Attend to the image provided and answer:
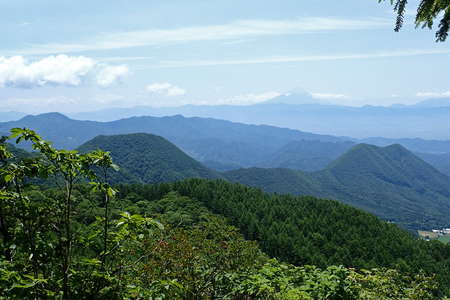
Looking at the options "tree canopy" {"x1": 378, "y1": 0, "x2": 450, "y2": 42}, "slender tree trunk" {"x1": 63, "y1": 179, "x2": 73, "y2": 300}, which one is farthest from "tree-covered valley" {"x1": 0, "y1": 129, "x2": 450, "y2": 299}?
"tree canopy" {"x1": 378, "y1": 0, "x2": 450, "y2": 42}

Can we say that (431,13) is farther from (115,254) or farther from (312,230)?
(312,230)

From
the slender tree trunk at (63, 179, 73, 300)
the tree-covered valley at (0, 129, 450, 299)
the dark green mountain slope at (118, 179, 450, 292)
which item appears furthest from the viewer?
the dark green mountain slope at (118, 179, 450, 292)

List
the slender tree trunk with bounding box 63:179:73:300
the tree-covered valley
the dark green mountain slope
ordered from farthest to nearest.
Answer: the dark green mountain slope
the tree-covered valley
the slender tree trunk with bounding box 63:179:73:300

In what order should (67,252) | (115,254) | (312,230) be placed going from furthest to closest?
(312,230) < (115,254) < (67,252)

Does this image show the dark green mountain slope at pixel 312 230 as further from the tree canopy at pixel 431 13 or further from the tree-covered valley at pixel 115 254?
the tree canopy at pixel 431 13

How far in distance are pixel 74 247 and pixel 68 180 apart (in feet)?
4.06

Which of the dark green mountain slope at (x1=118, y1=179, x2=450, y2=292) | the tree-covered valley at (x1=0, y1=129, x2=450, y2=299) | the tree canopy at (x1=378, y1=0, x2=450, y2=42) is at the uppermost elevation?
the tree canopy at (x1=378, y1=0, x2=450, y2=42)

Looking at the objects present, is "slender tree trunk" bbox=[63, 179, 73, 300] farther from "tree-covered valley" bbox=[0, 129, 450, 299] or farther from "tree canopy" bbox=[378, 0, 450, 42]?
"tree canopy" bbox=[378, 0, 450, 42]

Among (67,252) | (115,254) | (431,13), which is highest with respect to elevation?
(431,13)

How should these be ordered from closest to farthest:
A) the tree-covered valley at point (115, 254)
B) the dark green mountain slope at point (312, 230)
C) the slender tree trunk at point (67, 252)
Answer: the slender tree trunk at point (67, 252) < the tree-covered valley at point (115, 254) < the dark green mountain slope at point (312, 230)

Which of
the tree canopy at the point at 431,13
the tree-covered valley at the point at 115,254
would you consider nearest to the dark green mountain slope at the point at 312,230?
the tree-covered valley at the point at 115,254

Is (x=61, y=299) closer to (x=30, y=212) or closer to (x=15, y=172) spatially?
(x=30, y=212)

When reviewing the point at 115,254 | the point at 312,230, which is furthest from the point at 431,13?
the point at 312,230

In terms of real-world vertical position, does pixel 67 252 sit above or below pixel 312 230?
above
